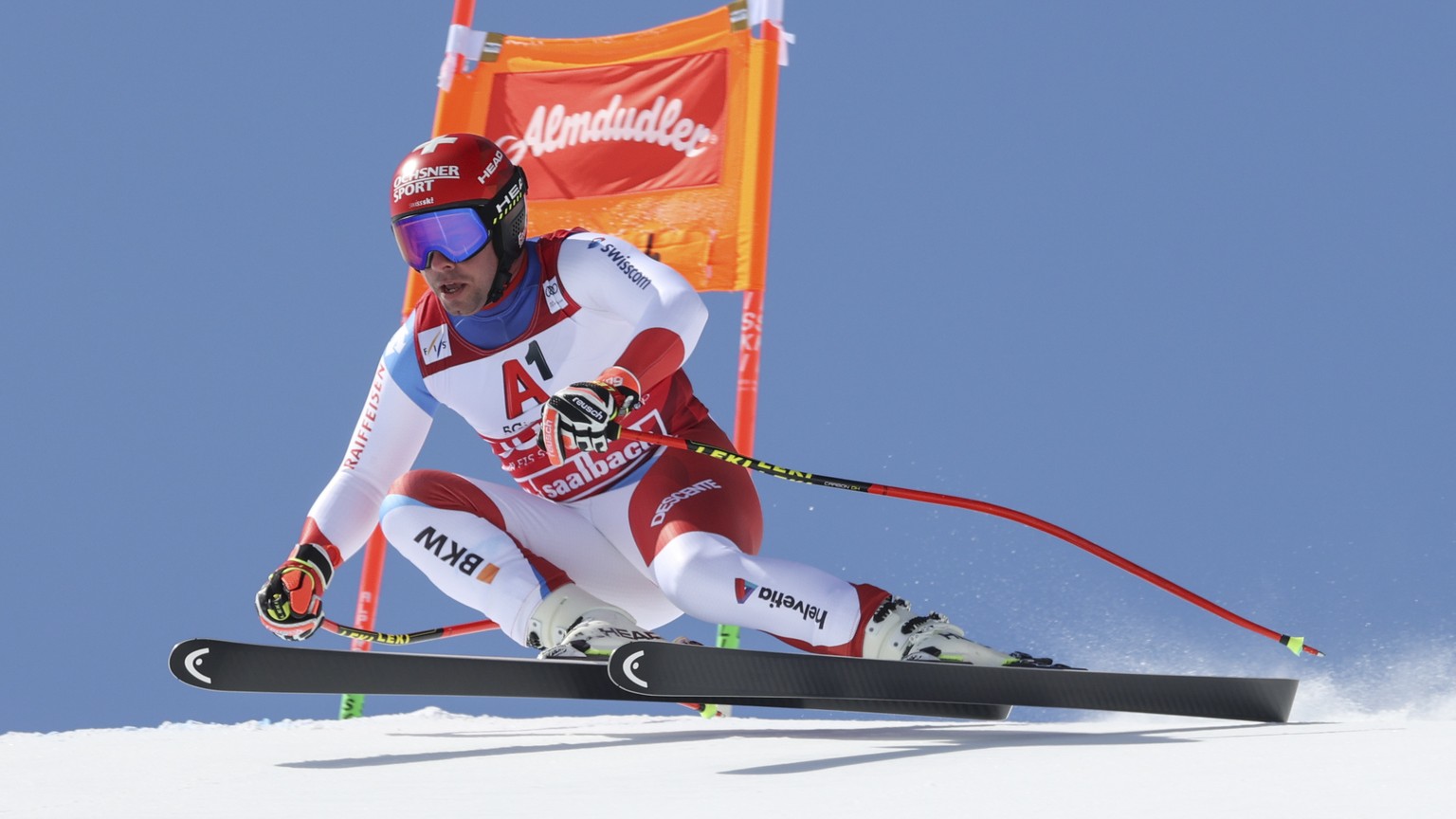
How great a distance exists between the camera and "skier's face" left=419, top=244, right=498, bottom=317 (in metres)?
3.46

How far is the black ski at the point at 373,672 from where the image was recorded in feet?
9.59

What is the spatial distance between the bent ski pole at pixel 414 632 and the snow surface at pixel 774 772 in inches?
11.6

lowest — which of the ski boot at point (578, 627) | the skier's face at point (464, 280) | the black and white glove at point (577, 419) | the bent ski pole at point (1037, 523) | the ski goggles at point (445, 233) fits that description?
the ski boot at point (578, 627)

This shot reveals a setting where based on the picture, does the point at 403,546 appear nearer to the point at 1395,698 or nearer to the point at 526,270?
the point at 526,270

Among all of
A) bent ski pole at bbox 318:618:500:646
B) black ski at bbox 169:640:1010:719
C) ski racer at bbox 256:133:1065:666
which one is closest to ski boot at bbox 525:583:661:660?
ski racer at bbox 256:133:1065:666

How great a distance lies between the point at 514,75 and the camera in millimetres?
5465

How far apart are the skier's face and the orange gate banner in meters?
1.56

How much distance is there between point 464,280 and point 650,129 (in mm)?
1955

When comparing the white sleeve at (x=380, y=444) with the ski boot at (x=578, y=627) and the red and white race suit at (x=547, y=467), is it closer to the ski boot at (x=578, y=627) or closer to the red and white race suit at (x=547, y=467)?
the red and white race suit at (x=547, y=467)

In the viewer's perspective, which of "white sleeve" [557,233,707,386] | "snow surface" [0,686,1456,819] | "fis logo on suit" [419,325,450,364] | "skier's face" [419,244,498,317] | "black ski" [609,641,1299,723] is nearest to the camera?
"snow surface" [0,686,1456,819]

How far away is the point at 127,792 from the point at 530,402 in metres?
1.45

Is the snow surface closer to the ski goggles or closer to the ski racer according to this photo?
the ski racer

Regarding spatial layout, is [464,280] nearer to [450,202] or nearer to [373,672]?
[450,202]

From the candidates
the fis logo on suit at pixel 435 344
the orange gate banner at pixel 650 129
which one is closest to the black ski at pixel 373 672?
the fis logo on suit at pixel 435 344
